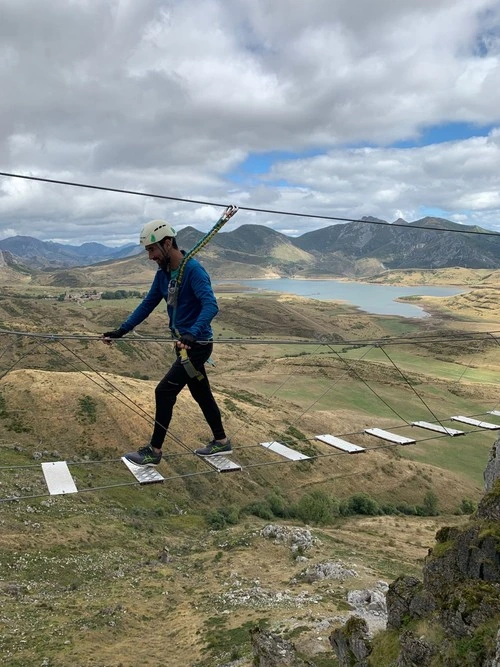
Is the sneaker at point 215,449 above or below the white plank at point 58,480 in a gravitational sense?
above

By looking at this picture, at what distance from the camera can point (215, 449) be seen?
8.17 metres

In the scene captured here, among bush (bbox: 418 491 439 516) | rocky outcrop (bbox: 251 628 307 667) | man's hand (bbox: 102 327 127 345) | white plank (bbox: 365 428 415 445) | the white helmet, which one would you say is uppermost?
the white helmet

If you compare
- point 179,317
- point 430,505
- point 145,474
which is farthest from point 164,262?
point 430,505

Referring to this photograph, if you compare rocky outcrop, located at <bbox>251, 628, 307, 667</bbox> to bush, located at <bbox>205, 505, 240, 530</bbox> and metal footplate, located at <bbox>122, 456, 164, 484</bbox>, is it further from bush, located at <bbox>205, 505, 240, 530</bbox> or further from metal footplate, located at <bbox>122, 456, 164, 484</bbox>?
bush, located at <bbox>205, 505, 240, 530</bbox>

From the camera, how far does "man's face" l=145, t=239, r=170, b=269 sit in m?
7.16

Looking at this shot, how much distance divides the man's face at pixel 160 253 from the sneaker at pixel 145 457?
119 inches

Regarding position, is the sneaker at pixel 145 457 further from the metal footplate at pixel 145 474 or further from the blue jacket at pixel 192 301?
the blue jacket at pixel 192 301

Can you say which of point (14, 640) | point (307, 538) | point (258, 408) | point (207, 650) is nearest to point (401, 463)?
point (258, 408)

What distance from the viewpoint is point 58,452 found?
35.6 meters

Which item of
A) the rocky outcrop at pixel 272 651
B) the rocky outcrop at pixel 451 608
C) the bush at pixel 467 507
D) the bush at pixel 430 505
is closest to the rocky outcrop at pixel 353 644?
the rocky outcrop at pixel 451 608

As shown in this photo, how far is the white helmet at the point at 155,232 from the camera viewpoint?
708 cm

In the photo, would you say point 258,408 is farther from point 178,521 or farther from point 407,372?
point 407,372

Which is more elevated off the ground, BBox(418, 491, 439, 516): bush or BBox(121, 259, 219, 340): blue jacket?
BBox(121, 259, 219, 340): blue jacket

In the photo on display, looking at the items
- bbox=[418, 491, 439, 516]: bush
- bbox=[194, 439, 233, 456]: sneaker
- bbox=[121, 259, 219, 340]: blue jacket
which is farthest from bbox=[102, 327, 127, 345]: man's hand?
bbox=[418, 491, 439, 516]: bush
